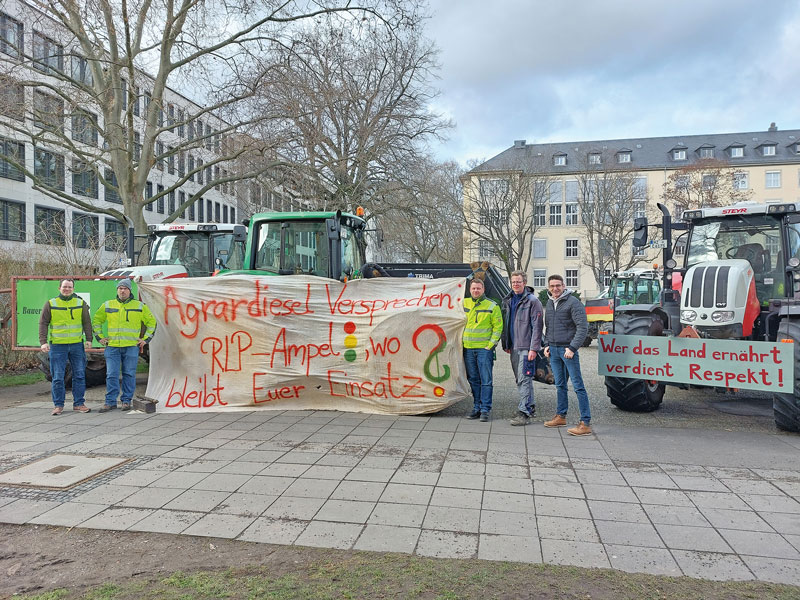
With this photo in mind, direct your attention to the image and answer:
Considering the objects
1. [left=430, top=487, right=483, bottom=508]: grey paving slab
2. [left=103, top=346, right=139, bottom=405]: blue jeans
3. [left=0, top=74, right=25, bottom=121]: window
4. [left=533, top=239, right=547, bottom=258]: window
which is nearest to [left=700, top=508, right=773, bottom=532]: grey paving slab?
[left=430, top=487, right=483, bottom=508]: grey paving slab

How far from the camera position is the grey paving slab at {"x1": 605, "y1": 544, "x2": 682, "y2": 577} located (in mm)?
3566

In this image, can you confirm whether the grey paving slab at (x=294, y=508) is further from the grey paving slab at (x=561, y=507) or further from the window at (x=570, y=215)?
the window at (x=570, y=215)

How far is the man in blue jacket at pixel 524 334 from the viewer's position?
7438mm

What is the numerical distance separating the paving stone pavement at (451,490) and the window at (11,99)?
1122 cm

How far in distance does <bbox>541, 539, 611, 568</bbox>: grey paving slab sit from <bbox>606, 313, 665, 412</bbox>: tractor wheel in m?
4.51

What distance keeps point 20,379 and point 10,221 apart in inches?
1086

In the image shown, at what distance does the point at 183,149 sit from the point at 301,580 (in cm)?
1822

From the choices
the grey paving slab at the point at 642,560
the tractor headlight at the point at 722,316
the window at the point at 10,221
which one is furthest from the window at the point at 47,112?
the grey paving slab at the point at 642,560

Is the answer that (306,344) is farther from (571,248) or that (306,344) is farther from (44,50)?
(571,248)

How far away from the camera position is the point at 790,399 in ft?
21.9

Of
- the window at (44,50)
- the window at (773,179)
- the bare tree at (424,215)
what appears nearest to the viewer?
the window at (44,50)

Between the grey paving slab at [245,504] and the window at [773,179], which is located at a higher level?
the window at [773,179]

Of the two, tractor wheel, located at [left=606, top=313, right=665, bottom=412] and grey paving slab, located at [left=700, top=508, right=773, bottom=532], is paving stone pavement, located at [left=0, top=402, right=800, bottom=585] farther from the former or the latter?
tractor wheel, located at [left=606, top=313, right=665, bottom=412]

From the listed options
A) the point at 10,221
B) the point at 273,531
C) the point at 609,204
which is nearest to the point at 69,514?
the point at 273,531
